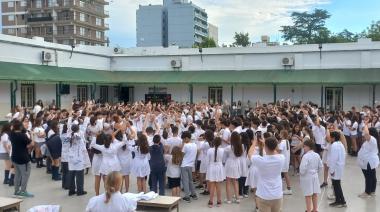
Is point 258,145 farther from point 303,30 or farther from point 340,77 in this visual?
point 303,30

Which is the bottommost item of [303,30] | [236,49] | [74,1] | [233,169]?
[233,169]

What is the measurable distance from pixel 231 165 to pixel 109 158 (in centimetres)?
278

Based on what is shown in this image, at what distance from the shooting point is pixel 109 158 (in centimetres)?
962

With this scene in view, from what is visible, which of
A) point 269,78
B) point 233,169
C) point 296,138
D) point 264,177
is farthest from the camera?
point 269,78

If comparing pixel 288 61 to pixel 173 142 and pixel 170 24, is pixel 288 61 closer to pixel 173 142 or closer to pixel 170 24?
pixel 173 142

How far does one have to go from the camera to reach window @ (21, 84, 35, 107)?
85.3ft

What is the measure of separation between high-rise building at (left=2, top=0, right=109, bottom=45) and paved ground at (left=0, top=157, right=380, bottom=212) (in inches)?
2774

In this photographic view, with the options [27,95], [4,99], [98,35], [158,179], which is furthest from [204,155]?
[98,35]

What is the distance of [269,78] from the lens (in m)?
29.5

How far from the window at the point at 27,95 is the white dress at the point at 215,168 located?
64.4 feet

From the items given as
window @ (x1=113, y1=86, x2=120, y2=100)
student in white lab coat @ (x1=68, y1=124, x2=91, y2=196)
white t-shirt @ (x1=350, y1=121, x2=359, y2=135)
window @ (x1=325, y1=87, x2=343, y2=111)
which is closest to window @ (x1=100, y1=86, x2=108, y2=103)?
window @ (x1=113, y1=86, x2=120, y2=100)

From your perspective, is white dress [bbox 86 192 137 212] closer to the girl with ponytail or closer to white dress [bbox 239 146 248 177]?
the girl with ponytail

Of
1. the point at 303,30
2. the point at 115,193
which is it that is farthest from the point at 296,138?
the point at 303,30

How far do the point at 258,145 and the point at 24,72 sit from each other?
1994 centimetres
